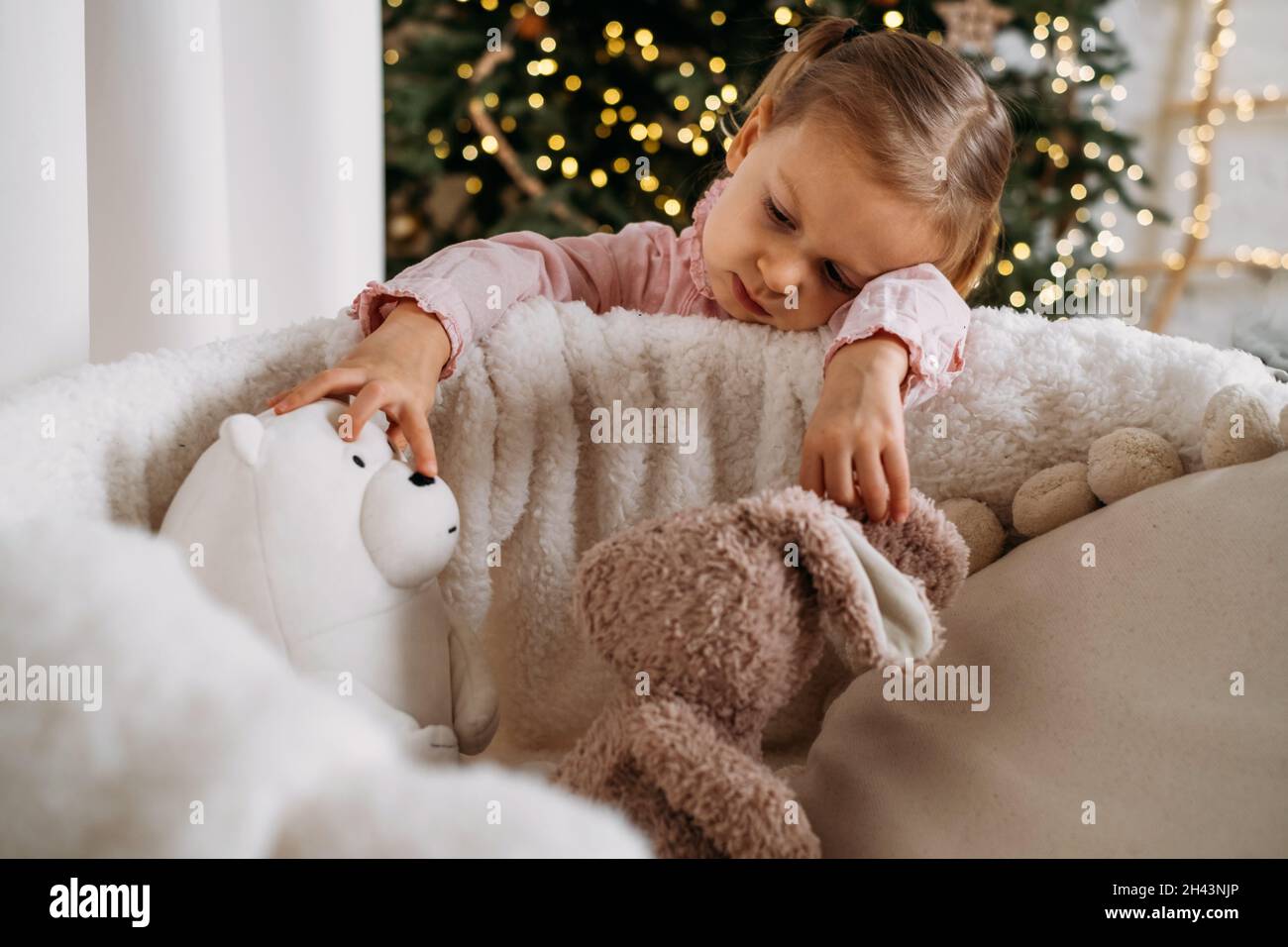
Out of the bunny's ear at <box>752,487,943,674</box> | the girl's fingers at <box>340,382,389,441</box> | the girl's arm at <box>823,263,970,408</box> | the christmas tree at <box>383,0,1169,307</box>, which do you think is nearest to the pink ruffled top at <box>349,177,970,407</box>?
the girl's arm at <box>823,263,970,408</box>

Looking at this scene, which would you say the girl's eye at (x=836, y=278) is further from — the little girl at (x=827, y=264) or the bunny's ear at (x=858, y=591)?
the bunny's ear at (x=858, y=591)

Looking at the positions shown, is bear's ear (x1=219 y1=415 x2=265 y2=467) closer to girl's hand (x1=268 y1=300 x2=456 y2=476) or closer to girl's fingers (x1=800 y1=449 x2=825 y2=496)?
girl's hand (x1=268 y1=300 x2=456 y2=476)

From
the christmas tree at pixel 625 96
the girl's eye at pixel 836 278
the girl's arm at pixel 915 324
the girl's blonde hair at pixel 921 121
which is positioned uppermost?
the christmas tree at pixel 625 96

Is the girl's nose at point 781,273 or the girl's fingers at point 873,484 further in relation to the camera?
the girl's nose at point 781,273

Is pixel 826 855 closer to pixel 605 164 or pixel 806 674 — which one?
pixel 806 674

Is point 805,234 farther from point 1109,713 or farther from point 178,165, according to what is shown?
point 178,165

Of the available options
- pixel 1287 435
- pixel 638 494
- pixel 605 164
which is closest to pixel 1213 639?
pixel 1287 435

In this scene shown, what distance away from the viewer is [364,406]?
25.2 inches

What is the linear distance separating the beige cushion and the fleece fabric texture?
0.32 feet

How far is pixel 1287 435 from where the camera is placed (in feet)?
2.28

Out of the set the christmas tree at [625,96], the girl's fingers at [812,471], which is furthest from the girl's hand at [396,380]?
the christmas tree at [625,96]

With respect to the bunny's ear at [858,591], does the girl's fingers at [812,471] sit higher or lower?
higher

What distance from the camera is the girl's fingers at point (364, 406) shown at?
0.63 metres

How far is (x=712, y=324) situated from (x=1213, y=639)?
0.41 meters
